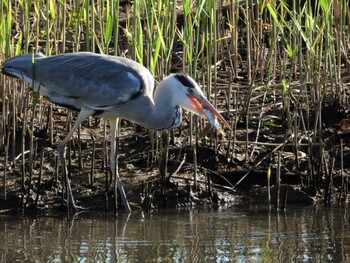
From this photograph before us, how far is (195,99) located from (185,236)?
1241 mm

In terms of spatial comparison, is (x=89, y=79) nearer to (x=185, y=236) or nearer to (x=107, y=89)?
(x=107, y=89)

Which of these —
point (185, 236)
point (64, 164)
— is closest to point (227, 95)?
→ point (64, 164)

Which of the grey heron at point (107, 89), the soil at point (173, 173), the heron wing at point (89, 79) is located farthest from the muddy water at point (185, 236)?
the heron wing at point (89, 79)

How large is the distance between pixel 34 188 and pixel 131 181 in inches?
30.8

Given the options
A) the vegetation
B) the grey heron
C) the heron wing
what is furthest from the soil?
the heron wing

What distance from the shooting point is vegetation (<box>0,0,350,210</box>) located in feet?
22.7

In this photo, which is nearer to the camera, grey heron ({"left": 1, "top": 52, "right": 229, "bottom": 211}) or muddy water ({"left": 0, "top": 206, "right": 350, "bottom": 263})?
muddy water ({"left": 0, "top": 206, "right": 350, "bottom": 263})

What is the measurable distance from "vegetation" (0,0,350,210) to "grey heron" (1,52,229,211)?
0.16m

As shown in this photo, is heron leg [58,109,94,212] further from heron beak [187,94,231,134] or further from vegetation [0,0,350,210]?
heron beak [187,94,231,134]

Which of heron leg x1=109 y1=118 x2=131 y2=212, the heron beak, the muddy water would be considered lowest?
the muddy water

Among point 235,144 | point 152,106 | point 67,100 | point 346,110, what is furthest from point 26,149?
point 346,110

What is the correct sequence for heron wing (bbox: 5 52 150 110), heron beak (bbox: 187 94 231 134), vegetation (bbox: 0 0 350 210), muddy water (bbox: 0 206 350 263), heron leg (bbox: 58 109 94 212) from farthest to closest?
heron wing (bbox: 5 52 150 110), vegetation (bbox: 0 0 350 210), heron beak (bbox: 187 94 231 134), heron leg (bbox: 58 109 94 212), muddy water (bbox: 0 206 350 263)

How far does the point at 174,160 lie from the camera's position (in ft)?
24.4

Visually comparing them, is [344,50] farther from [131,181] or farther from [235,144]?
[131,181]
